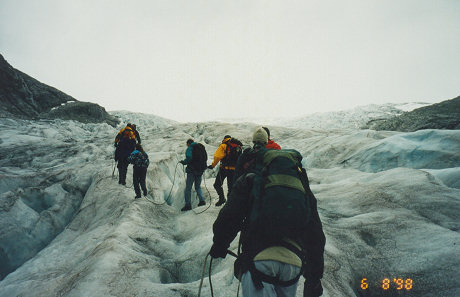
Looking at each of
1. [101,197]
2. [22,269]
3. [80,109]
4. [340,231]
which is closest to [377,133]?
[340,231]

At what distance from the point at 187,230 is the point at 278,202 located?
567cm

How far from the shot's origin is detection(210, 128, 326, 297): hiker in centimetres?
201

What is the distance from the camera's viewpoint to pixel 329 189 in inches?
349

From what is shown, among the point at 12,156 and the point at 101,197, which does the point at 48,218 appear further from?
the point at 12,156

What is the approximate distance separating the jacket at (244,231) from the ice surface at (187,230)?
1.40 m

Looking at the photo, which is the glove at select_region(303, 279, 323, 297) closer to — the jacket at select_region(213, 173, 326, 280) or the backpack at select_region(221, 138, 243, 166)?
the jacket at select_region(213, 173, 326, 280)

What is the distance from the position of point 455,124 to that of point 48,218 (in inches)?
1014

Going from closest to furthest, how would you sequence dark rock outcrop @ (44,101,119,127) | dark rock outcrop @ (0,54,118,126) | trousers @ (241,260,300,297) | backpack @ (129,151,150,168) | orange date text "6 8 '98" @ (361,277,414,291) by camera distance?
trousers @ (241,260,300,297), orange date text "6 8 '98" @ (361,277,414,291), backpack @ (129,151,150,168), dark rock outcrop @ (0,54,118,126), dark rock outcrop @ (44,101,119,127)

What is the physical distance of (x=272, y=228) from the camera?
2033 millimetres

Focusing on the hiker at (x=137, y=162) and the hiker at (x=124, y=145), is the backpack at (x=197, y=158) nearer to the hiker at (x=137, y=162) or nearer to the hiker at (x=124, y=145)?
the hiker at (x=137, y=162)

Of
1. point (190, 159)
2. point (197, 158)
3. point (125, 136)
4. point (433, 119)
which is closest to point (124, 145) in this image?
point (125, 136)

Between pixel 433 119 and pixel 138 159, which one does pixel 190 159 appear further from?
pixel 433 119

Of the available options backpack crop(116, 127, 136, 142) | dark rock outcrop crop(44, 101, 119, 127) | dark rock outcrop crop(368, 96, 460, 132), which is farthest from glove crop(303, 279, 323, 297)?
dark rock outcrop crop(44, 101, 119, 127)

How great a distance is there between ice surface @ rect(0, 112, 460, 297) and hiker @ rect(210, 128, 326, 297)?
64.6 inches
